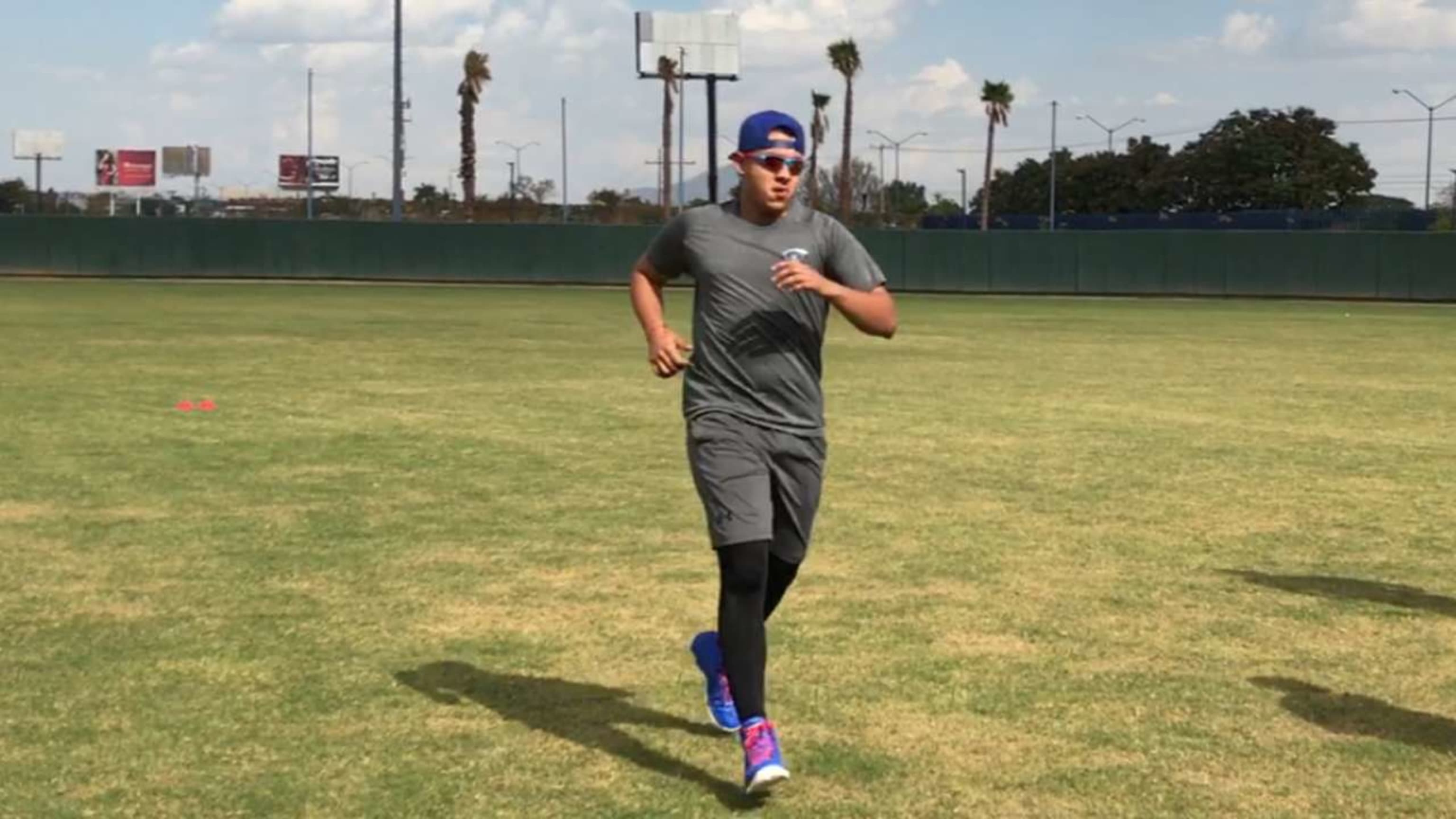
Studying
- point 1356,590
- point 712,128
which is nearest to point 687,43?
point 712,128

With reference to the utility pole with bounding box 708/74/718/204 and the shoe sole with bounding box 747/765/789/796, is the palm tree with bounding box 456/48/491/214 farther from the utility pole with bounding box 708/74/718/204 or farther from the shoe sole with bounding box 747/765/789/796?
→ the shoe sole with bounding box 747/765/789/796

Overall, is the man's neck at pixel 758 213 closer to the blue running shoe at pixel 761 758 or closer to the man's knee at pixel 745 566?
the man's knee at pixel 745 566

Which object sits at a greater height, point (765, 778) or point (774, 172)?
point (774, 172)

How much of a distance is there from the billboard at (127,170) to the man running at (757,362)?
4612 inches

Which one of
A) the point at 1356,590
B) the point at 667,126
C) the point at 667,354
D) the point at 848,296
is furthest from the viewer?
the point at 667,126

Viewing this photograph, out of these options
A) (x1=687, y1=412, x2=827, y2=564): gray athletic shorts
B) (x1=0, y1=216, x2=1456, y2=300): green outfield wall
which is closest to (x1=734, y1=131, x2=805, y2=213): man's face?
(x1=687, y1=412, x2=827, y2=564): gray athletic shorts

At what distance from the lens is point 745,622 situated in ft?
17.0

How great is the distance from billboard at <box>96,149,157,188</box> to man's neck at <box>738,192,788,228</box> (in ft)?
384

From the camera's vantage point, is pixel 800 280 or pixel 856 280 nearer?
pixel 800 280

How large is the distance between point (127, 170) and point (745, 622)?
393 ft

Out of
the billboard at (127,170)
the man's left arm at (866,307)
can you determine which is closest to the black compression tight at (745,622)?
the man's left arm at (866,307)

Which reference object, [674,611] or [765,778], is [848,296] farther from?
[674,611]

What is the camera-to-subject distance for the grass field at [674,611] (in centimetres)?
527

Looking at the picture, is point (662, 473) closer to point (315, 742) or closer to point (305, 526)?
point (305, 526)
